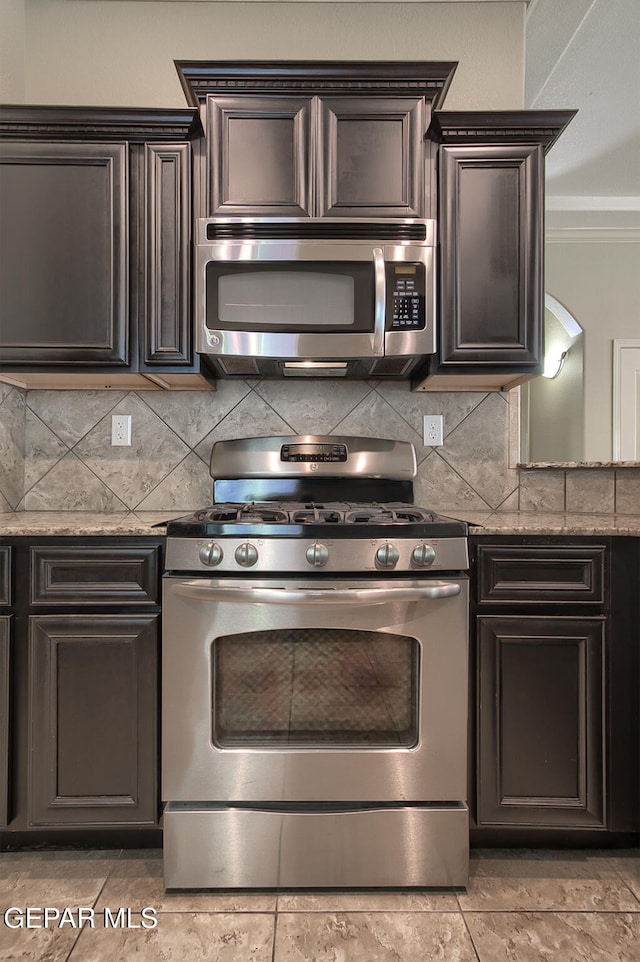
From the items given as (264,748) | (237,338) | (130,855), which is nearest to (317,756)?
(264,748)

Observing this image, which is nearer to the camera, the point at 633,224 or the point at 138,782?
the point at 138,782

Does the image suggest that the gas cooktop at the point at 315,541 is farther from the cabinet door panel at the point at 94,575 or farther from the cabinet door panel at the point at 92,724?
the cabinet door panel at the point at 92,724

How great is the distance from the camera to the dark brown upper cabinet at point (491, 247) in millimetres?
1853

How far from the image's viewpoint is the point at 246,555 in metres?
1.50

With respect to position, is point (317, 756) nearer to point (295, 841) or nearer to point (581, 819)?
point (295, 841)

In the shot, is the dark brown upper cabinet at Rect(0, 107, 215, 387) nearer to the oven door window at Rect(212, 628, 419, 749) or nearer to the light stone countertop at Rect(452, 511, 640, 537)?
the oven door window at Rect(212, 628, 419, 749)

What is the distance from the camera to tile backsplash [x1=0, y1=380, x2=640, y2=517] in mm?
2188

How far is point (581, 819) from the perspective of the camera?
1.58 m

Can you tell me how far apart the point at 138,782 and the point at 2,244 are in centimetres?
172

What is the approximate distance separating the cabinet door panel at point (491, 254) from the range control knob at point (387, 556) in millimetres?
724

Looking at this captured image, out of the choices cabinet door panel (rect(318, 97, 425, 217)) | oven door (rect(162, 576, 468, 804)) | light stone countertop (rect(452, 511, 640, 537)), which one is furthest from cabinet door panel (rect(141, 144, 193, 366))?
light stone countertop (rect(452, 511, 640, 537))

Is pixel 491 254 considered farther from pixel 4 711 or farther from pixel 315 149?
pixel 4 711

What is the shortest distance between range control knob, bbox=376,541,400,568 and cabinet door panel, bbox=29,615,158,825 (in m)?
0.67

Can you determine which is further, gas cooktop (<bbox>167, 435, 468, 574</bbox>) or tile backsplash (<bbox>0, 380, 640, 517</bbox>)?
tile backsplash (<bbox>0, 380, 640, 517</bbox>)
